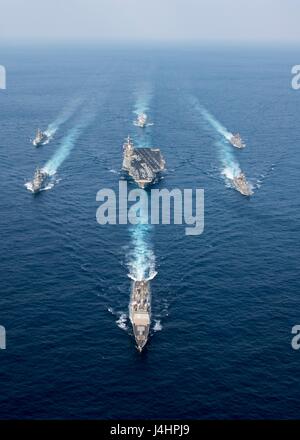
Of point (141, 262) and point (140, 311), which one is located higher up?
point (141, 262)

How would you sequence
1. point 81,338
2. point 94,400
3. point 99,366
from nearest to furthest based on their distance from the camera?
point 94,400, point 99,366, point 81,338

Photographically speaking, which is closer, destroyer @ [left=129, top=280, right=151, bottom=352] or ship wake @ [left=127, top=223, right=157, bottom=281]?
destroyer @ [left=129, top=280, right=151, bottom=352]

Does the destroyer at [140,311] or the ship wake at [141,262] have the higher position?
the ship wake at [141,262]

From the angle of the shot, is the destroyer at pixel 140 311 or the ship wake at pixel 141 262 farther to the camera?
the ship wake at pixel 141 262

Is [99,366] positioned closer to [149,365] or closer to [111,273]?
[149,365]

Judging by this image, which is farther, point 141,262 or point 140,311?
point 141,262

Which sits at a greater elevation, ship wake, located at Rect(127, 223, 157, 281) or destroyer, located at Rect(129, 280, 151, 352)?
ship wake, located at Rect(127, 223, 157, 281)
